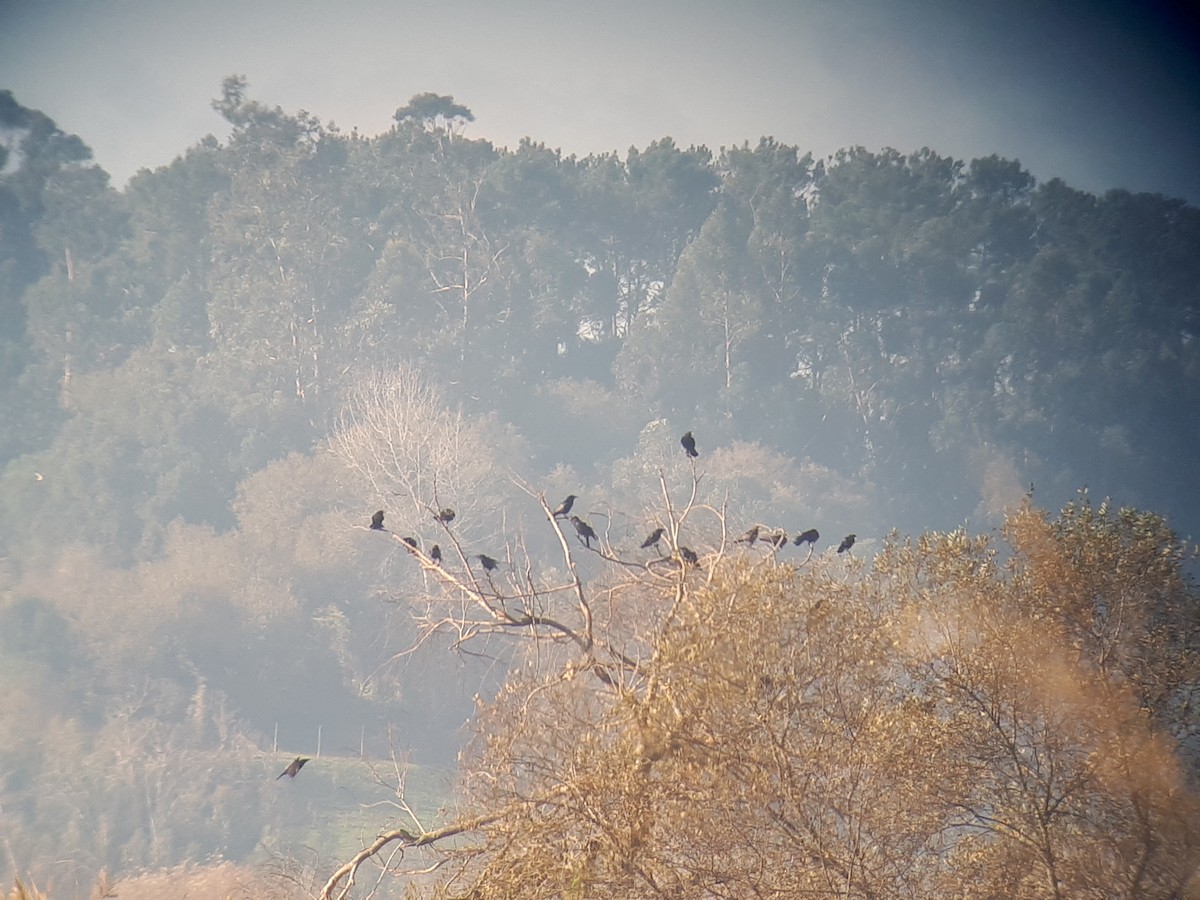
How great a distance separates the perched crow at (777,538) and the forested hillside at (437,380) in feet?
89.2

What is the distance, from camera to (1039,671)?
31.3 ft

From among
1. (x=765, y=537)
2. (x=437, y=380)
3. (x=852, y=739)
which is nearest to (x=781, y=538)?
(x=765, y=537)

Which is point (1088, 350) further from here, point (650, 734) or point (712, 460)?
point (650, 734)

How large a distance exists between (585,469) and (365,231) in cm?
1959

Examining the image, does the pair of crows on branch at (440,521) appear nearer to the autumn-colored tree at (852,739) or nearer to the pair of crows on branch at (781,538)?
the autumn-colored tree at (852,739)

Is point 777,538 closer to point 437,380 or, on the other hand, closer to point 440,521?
point 440,521

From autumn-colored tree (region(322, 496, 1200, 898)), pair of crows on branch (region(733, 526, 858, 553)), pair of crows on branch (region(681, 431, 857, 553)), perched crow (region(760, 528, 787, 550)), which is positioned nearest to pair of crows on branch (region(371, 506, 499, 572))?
autumn-colored tree (region(322, 496, 1200, 898))

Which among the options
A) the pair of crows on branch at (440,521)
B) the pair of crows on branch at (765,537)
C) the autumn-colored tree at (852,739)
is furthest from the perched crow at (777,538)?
the pair of crows on branch at (440,521)

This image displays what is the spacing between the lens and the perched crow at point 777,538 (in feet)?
32.0

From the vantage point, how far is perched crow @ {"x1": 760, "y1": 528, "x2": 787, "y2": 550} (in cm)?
975

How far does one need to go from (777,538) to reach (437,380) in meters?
47.6

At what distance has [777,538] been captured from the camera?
10469 mm

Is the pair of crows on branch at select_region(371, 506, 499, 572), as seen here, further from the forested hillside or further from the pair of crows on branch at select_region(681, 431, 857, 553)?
the forested hillside

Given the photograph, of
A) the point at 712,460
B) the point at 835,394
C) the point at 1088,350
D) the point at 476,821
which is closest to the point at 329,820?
the point at 712,460
